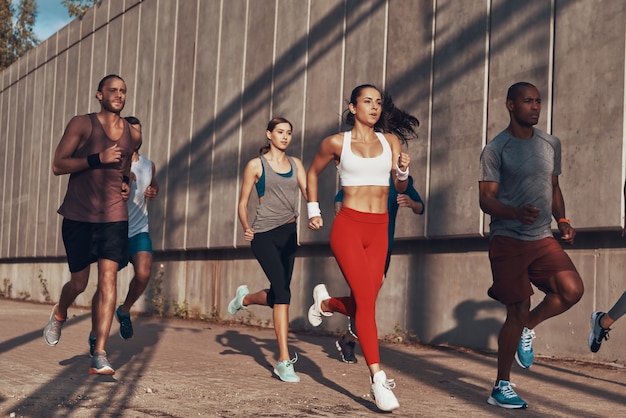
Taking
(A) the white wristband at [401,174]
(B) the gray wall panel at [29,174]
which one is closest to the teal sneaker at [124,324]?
(A) the white wristband at [401,174]

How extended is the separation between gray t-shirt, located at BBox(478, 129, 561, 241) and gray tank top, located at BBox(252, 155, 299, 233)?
2.40m

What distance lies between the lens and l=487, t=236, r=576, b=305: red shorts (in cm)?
648

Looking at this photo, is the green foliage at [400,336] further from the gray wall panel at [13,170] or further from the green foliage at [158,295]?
the gray wall panel at [13,170]

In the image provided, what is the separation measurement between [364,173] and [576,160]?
3281 millimetres

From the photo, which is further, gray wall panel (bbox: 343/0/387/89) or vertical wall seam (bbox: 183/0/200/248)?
vertical wall seam (bbox: 183/0/200/248)

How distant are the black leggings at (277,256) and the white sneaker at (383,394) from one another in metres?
2.04

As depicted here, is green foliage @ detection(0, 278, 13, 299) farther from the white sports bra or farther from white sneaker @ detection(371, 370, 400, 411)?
white sneaker @ detection(371, 370, 400, 411)

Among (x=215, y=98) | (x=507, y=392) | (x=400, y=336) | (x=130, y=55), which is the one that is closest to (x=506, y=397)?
(x=507, y=392)

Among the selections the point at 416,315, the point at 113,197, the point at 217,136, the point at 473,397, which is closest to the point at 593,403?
the point at 473,397

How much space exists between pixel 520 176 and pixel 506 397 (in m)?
1.37

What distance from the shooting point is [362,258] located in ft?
22.1

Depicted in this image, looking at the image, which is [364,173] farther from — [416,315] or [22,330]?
[22,330]

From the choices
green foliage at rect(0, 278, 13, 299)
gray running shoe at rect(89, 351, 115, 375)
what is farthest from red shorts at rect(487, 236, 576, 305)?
green foliage at rect(0, 278, 13, 299)

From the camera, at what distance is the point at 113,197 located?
7.88m
